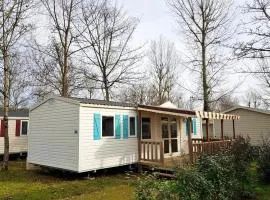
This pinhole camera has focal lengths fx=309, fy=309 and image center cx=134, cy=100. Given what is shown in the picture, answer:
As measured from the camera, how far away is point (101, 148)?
13156 millimetres

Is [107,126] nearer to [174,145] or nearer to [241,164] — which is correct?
[174,145]

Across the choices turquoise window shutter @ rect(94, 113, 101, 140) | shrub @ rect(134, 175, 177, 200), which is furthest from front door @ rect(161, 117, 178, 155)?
shrub @ rect(134, 175, 177, 200)

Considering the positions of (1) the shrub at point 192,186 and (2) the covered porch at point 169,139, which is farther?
(2) the covered porch at point 169,139

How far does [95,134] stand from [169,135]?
210 inches

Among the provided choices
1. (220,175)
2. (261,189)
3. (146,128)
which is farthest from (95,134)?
(261,189)

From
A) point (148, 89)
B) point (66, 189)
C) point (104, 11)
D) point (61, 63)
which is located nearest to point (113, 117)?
point (66, 189)

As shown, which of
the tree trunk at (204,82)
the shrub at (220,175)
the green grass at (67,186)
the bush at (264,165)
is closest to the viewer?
the shrub at (220,175)

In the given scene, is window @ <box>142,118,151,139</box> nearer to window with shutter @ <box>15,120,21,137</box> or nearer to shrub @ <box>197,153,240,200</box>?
shrub @ <box>197,153,240,200</box>

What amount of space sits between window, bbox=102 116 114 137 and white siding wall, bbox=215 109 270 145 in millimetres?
13911

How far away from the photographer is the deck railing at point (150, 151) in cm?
1391

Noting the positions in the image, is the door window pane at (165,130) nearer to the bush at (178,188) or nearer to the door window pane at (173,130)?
the door window pane at (173,130)

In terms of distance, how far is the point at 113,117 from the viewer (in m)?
13.9

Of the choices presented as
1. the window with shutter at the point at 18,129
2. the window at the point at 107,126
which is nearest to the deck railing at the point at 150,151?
the window at the point at 107,126

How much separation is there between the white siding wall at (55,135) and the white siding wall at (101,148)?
277mm
